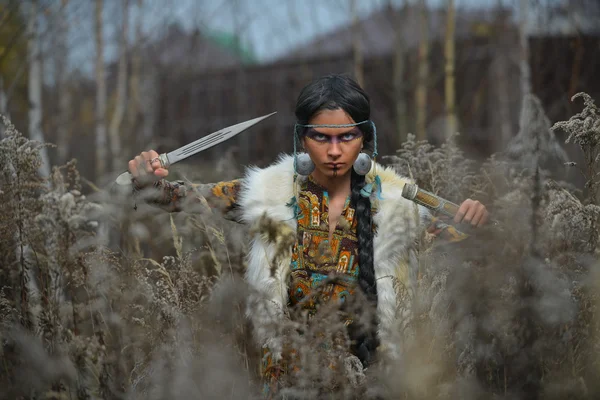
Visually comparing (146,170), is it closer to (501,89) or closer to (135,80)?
(501,89)

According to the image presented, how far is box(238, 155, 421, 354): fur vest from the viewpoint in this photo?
2801mm

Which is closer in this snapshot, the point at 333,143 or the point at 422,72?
the point at 333,143

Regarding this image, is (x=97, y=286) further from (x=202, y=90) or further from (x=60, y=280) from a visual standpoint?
(x=202, y=90)

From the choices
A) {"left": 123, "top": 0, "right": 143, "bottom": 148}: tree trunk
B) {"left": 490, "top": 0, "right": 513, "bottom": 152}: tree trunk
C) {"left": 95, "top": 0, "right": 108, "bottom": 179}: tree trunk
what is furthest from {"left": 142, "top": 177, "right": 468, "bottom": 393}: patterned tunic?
{"left": 123, "top": 0, "right": 143, "bottom": 148}: tree trunk

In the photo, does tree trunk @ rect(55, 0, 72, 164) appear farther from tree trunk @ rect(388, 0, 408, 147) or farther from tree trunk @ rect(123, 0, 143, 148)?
tree trunk @ rect(388, 0, 408, 147)

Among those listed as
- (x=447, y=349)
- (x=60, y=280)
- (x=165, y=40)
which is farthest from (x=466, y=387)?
(x=165, y=40)

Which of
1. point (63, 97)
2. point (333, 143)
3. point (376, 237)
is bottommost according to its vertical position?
point (63, 97)

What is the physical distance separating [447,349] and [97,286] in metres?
1.51

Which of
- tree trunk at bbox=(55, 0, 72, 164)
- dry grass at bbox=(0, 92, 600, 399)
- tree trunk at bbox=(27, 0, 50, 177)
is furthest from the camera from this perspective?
tree trunk at bbox=(55, 0, 72, 164)

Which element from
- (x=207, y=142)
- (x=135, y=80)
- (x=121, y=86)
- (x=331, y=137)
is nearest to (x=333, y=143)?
(x=331, y=137)

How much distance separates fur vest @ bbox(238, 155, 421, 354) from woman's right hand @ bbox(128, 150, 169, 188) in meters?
0.42

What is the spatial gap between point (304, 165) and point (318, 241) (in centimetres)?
33

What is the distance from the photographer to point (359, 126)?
9.90 ft

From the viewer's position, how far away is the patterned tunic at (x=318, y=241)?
2914 mm
